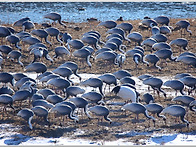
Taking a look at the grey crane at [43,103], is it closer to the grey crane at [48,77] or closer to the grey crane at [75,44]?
the grey crane at [48,77]

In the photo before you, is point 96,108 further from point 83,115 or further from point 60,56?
point 60,56

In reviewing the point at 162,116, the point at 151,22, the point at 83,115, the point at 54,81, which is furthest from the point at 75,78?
the point at 151,22

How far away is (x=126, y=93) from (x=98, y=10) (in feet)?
68.7

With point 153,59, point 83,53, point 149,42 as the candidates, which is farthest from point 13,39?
point 153,59

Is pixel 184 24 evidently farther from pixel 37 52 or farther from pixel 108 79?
pixel 108 79

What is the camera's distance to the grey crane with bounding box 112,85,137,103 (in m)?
12.2

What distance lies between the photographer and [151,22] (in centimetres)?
2052

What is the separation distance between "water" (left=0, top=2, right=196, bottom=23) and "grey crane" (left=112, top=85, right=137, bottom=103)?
49.9 ft

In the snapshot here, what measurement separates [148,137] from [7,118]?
338 centimetres

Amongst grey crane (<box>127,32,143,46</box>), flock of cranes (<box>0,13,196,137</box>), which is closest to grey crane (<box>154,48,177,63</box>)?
flock of cranes (<box>0,13,196,137</box>)

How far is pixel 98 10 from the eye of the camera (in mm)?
32688

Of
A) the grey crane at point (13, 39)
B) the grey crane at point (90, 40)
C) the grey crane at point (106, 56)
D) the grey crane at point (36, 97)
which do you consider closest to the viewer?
the grey crane at point (36, 97)

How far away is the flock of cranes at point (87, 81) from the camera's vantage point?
1126 centimetres

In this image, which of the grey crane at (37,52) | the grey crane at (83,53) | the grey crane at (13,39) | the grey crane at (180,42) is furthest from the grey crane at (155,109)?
the grey crane at (13,39)
